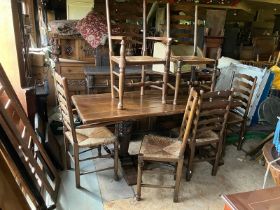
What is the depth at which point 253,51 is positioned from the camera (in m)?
6.42

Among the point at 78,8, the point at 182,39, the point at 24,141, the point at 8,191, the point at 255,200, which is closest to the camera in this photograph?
the point at 255,200

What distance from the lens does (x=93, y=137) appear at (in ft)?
7.11

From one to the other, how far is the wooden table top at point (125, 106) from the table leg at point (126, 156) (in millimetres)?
260

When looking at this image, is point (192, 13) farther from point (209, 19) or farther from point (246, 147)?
point (209, 19)

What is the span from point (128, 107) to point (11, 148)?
3.26 feet

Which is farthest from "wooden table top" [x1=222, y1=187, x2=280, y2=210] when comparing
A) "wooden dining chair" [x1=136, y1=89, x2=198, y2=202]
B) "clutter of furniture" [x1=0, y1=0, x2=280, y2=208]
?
"wooden dining chair" [x1=136, y1=89, x2=198, y2=202]

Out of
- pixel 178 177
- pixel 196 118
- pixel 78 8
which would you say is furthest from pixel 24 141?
pixel 78 8

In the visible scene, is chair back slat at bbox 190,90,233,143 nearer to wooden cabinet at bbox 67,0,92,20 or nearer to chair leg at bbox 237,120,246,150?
chair leg at bbox 237,120,246,150

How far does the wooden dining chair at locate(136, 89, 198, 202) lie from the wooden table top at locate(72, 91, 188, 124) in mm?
244

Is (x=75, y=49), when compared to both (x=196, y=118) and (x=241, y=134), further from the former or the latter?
(x=241, y=134)

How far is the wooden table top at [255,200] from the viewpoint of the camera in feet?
3.13

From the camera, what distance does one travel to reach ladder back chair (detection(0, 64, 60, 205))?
1.58 meters

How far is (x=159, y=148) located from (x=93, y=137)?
623 mm

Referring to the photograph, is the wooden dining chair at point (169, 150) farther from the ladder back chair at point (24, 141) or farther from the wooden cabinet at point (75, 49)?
the wooden cabinet at point (75, 49)
